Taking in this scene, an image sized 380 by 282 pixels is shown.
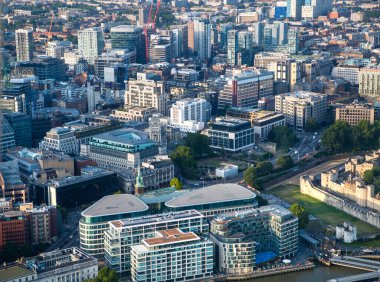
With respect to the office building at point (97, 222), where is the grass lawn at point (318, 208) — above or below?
below

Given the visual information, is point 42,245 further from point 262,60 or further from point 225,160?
point 262,60

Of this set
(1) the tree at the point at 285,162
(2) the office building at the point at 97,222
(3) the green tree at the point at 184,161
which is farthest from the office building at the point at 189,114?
(2) the office building at the point at 97,222

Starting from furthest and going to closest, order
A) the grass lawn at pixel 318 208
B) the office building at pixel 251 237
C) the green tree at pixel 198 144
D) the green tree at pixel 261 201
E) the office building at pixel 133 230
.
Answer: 1. the green tree at pixel 198 144
2. the green tree at pixel 261 201
3. the grass lawn at pixel 318 208
4. the office building at pixel 251 237
5. the office building at pixel 133 230

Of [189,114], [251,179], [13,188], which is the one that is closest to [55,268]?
[13,188]

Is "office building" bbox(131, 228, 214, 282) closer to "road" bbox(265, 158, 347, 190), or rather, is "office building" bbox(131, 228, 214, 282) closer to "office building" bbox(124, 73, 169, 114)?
"road" bbox(265, 158, 347, 190)

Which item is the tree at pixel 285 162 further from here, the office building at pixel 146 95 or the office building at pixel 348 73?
the office building at pixel 348 73
